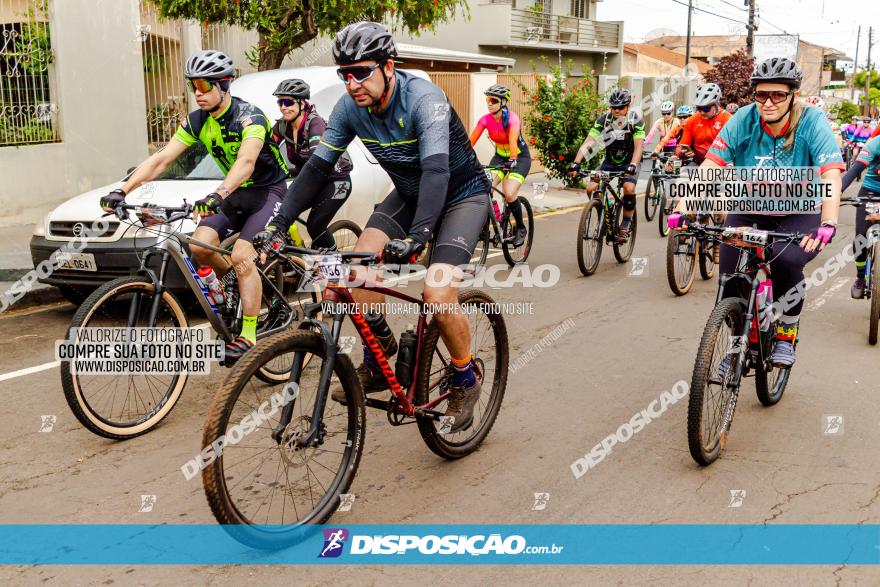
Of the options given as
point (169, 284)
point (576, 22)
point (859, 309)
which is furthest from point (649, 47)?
point (169, 284)

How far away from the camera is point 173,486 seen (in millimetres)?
4473

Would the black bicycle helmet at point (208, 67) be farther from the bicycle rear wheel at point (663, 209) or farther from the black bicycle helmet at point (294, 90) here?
the bicycle rear wheel at point (663, 209)

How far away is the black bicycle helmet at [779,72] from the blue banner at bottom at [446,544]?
8.27ft

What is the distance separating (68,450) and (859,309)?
7.34 m

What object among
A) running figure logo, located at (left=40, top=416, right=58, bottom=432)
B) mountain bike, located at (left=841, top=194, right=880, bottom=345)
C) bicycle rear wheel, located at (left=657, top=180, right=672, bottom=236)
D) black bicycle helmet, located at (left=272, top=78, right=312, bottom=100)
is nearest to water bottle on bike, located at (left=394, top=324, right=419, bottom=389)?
running figure logo, located at (left=40, top=416, right=58, bottom=432)

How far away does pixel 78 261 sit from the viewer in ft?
24.5

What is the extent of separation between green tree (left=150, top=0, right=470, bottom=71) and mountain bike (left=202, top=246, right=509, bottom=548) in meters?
8.65

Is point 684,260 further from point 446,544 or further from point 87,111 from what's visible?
point 87,111

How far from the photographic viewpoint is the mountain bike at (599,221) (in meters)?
9.92

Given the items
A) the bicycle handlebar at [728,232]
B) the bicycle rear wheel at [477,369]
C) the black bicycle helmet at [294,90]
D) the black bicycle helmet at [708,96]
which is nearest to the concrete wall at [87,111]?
the black bicycle helmet at [294,90]

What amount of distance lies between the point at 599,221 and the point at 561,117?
793cm

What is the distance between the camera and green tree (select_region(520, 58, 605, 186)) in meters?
17.8

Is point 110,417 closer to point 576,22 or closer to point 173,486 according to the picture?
point 173,486

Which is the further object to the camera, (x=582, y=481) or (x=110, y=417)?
(x=110, y=417)
